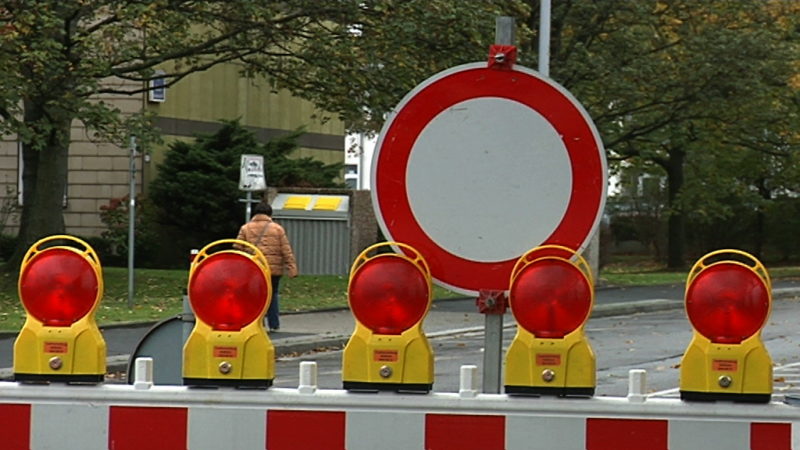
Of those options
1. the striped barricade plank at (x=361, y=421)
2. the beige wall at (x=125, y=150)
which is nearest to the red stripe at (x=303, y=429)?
the striped barricade plank at (x=361, y=421)

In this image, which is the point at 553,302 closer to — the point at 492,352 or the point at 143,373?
the point at 492,352

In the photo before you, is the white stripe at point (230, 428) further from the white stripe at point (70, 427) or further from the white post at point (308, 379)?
the white stripe at point (70, 427)

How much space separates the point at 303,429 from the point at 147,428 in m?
0.33

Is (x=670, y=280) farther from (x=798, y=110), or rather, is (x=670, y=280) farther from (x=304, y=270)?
(x=304, y=270)

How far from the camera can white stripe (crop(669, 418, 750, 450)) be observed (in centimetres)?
329

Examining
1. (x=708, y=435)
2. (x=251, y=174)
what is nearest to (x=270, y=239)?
(x=251, y=174)

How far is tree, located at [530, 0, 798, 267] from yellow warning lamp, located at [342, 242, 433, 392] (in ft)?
96.8

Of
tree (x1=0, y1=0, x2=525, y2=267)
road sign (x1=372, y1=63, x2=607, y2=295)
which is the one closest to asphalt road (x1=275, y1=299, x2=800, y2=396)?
tree (x1=0, y1=0, x2=525, y2=267)

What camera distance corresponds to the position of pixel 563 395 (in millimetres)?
3375

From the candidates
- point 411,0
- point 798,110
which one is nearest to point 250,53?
point 411,0

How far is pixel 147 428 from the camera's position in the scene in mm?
3406

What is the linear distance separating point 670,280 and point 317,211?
8.87 meters

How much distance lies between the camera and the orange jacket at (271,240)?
790 inches

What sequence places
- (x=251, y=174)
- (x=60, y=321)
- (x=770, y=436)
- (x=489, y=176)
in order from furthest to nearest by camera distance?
(x=251, y=174) < (x=489, y=176) < (x=60, y=321) < (x=770, y=436)
